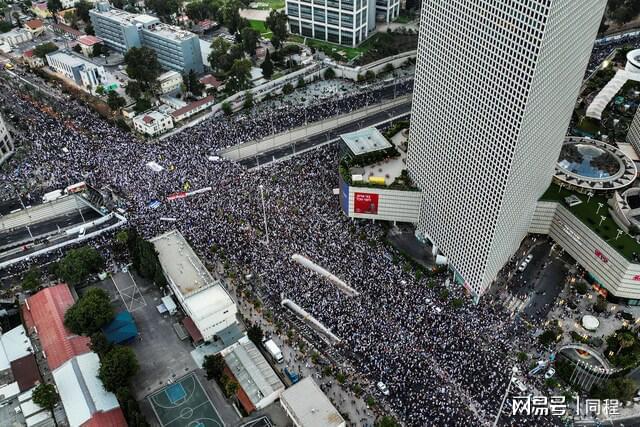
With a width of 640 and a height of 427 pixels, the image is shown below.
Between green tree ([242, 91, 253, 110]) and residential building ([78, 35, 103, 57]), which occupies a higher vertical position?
residential building ([78, 35, 103, 57])

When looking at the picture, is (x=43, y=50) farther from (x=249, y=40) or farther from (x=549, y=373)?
(x=549, y=373)

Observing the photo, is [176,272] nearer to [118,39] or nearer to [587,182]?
[587,182]

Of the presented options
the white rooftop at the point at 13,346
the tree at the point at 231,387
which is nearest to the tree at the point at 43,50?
the white rooftop at the point at 13,346

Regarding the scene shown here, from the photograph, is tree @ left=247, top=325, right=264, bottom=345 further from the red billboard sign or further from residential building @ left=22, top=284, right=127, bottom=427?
the red billboard sign

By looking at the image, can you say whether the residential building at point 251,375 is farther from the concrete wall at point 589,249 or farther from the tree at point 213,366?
the concrete wall at point 589,249

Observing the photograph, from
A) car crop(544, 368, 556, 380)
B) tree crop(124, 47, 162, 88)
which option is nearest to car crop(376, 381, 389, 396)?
car crop(544, 368, 556, 380)

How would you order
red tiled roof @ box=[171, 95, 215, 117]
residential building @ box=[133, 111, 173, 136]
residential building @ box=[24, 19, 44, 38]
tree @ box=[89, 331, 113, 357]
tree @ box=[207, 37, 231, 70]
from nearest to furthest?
tree @ box=[89, 331, 113, 357], residential building @ box=[133, 111, 173, 136], red tiled roof @ box=[171, 95, 215, 117], tree @ box=[207, 37, 231, 70], residential building @ box=[24, 19, 44, 38]
